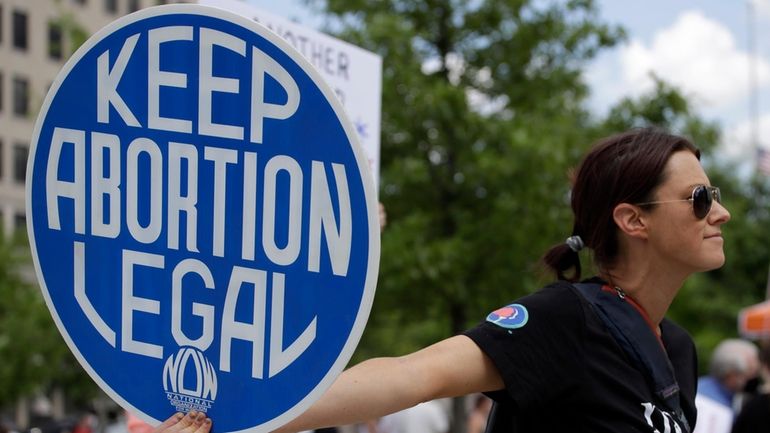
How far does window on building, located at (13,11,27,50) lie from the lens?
5097 centimetres

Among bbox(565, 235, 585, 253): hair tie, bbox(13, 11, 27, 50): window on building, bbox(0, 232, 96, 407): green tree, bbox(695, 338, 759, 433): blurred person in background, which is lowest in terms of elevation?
bbox(0, 232, 96, 407): green tree

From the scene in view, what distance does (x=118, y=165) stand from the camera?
1846 millimetres

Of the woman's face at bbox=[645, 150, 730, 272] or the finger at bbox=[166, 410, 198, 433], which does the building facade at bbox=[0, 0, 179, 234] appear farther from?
the finger at bbox=[166, 410, 198, 433]

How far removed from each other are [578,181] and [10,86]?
5072cm

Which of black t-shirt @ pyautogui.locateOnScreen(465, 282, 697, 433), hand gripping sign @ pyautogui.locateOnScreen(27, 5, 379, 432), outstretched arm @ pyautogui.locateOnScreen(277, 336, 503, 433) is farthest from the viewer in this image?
black t-shirt @ pyautogui.locateOnScreen(465, 282, 697, 433)

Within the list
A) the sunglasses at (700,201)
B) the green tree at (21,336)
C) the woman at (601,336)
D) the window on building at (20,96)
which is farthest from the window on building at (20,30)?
the sunglasses at (700,201)

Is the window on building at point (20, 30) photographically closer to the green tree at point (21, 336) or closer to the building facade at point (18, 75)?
the building facade at point (18, 75)

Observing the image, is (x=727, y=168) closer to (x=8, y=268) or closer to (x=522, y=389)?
(x=8, y=268)

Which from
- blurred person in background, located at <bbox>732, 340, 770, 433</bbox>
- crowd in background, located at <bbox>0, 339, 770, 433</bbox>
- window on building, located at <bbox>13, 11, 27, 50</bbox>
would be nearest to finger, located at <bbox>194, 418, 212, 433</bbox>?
crowd in background, located at <bbox>0, 339, 770, 433</bbox>

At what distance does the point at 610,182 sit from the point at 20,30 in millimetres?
51805

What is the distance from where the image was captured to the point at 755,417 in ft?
18.5

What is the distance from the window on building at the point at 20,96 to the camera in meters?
50.8

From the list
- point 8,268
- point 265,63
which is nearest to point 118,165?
point 265,63

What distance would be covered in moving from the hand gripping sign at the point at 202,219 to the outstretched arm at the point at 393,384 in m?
0.18
